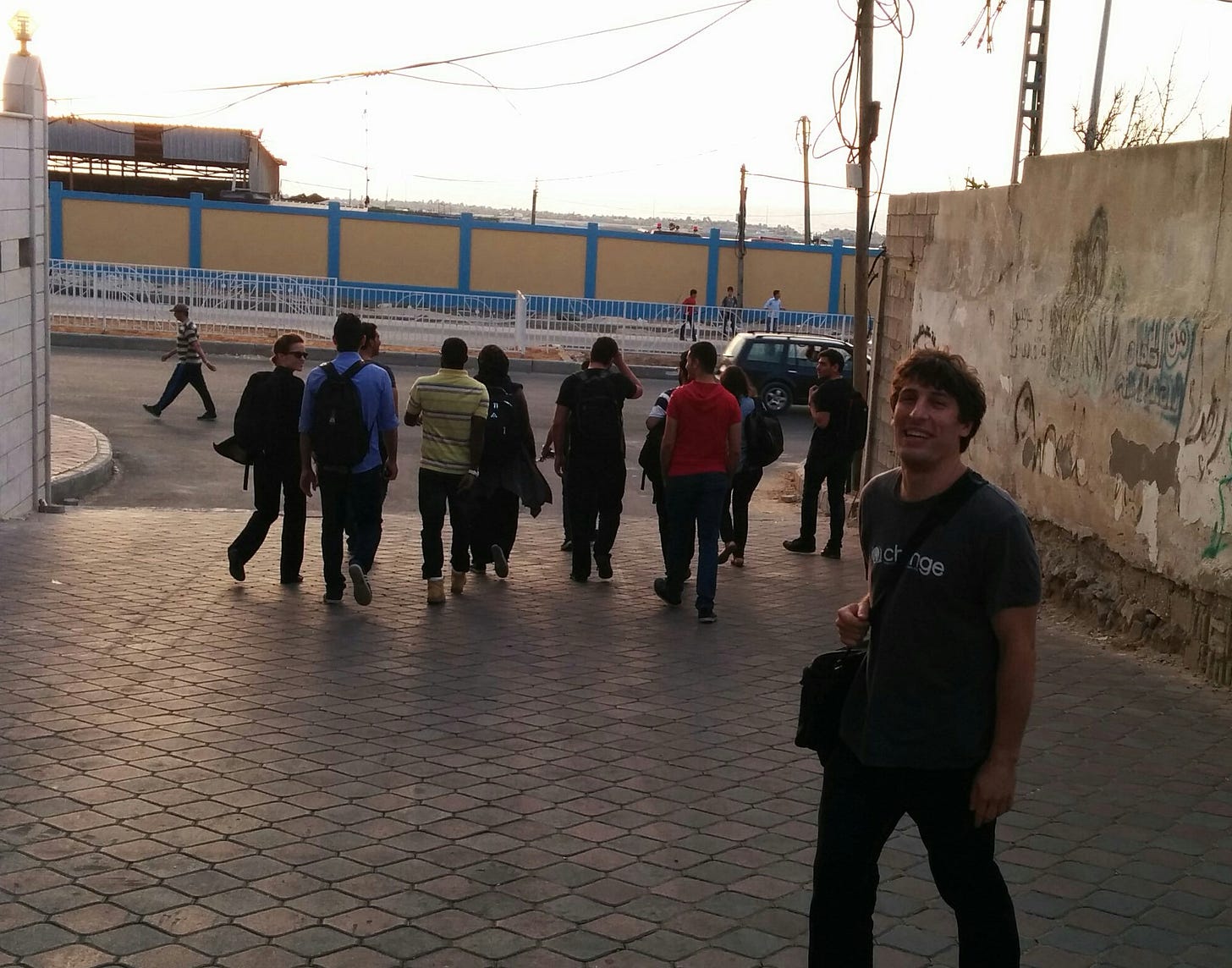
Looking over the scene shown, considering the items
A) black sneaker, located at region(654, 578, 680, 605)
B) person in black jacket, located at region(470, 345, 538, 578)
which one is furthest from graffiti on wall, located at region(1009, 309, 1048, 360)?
person in black jacket, located at region(470, 345, 538, 578)

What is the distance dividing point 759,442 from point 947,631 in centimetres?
710

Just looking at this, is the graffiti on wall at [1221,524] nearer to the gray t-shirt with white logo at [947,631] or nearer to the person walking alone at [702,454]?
the person walking alone at [702,454]

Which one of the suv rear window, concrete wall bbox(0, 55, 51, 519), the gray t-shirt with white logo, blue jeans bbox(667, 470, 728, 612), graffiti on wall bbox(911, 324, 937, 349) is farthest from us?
the suv rear window

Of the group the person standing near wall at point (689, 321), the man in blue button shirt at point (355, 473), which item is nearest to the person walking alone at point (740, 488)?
the man in blue button shirt at point (355, 473)

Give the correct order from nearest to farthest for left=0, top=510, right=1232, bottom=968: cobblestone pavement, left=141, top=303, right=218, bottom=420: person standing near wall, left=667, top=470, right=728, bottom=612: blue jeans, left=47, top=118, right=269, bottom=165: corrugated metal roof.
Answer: left=0, top=510, right=1232, bottom=968: cobblestone pavement → left=667, top=470, right=728, bottom=612: blue jeans → left=141, top=303, right=218, bottom=420: person standing near wall → left=47, top=118, right=269, bottom=165: corrugated metal roof

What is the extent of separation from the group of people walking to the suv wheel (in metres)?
10.5

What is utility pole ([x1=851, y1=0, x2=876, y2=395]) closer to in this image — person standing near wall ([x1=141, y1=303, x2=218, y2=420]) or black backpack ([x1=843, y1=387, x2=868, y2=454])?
black backpack ([x1=843, y1=387, x2=868, y2=454])

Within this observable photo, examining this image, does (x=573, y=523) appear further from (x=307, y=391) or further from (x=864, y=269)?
(x=864, y=269)

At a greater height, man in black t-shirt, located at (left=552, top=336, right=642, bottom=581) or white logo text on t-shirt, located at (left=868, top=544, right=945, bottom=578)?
white logo text on t-shirt, located at (left=868, top=544, right=945, bottom=578)

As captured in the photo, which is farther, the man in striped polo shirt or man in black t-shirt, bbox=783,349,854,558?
man in black t-shirt, bbox=783,349,854,558

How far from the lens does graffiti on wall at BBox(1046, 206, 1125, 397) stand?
28.8ft

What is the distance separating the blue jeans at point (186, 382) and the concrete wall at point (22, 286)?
6543 millimetres

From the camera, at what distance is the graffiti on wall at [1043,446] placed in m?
9.20

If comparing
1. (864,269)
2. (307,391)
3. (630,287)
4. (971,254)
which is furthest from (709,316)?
(307,391)
